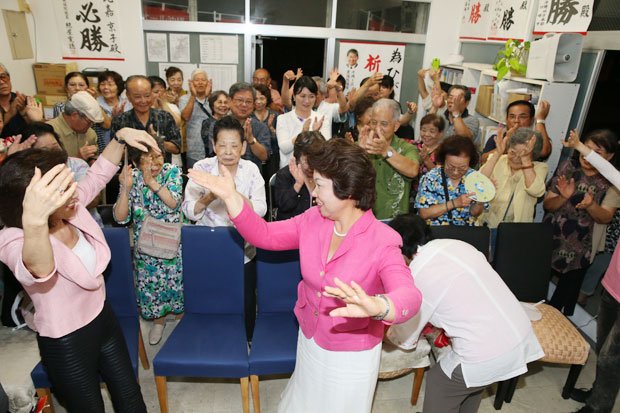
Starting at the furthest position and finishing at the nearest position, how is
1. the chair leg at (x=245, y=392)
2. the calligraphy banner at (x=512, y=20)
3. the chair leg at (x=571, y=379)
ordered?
the calligraphy banner at (x=512, y=20), the chair leg at (x=571, y=379), the chair leg at (x=245, y=392)

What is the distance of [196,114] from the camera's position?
4.11 meters

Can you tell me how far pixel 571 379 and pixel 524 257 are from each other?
777 mm

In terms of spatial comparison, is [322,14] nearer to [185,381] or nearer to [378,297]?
[185,381]

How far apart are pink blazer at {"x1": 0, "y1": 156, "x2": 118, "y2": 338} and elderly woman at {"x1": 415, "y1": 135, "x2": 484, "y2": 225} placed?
1.94 m

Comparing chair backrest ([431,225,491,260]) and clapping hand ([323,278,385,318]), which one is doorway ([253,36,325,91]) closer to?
chair backrest ([431,225,491,260])

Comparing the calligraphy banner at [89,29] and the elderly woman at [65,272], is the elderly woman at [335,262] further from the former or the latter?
the calligraphy banner at [89,29]

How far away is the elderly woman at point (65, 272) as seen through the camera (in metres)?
1.29

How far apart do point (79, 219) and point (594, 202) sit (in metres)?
2.95

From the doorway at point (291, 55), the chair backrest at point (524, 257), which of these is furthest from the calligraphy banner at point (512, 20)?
the chair backrest at point (524, 257)

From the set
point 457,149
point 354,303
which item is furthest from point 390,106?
point 354,303

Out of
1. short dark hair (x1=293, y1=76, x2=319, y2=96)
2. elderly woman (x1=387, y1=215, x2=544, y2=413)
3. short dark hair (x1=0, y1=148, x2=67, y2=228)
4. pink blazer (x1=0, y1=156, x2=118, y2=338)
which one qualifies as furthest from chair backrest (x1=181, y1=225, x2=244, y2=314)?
short dark hair (x1=293, y1=76, x2=319, y2=96)

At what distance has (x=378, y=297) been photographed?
1.21 meters

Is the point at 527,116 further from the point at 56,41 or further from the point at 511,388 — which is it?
the point at 56,41

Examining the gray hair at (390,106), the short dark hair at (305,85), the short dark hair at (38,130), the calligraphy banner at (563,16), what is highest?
the calligraphy banner at (563,16)
